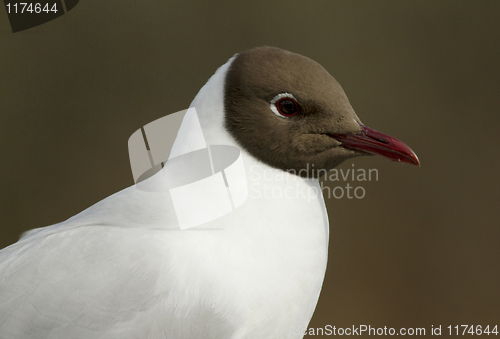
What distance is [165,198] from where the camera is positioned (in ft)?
4.29

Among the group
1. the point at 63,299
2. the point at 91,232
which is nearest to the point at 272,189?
the point at 91,232

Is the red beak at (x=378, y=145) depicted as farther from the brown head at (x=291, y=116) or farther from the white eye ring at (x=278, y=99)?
the white eye ring at (x=278, y=99)

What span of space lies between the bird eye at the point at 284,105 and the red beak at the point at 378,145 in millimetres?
150

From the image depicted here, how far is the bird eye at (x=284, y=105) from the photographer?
132cm

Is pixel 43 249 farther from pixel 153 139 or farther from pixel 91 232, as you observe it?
pixel 153 139

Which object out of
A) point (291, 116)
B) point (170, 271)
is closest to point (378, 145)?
point (291, 116)

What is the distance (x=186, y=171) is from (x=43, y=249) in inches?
17.6

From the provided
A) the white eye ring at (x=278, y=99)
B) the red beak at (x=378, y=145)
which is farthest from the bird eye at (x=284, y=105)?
the red beak at (x=378, y=145)

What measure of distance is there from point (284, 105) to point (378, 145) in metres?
0.30

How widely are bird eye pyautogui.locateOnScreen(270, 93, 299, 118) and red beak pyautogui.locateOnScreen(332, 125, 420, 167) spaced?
0.15 m

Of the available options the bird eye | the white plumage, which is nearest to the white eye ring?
the bird eye

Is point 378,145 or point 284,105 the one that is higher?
point 284,105

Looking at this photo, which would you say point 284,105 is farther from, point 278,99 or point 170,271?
point 170,271

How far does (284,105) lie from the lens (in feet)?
4.36
